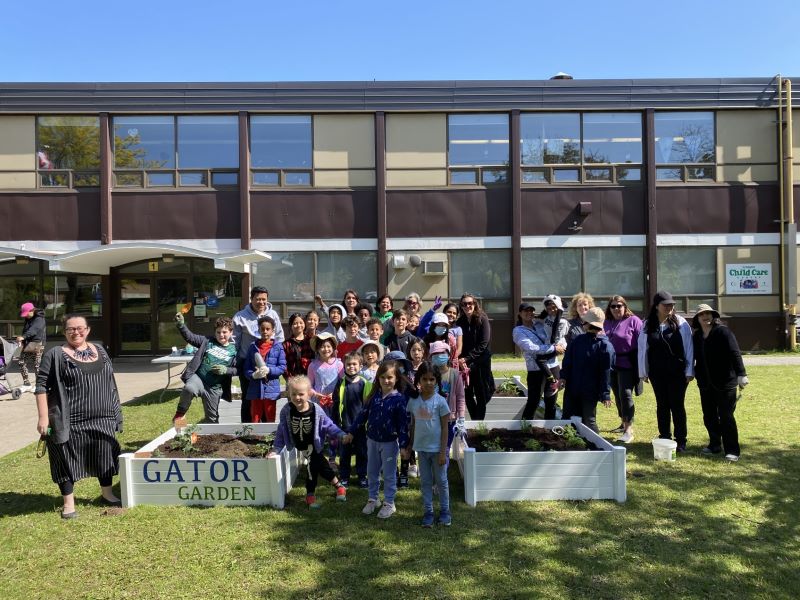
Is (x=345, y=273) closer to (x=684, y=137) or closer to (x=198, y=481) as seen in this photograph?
(x=684, y=137)

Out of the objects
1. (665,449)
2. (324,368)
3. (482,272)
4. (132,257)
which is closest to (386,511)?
(324,368)

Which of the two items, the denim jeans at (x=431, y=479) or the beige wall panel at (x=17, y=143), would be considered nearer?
the denim jeans at (x=431, y=479)

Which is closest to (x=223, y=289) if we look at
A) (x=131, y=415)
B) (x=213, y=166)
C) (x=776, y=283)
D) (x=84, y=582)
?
(x=213, y=166)

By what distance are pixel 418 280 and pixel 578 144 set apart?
5800 millimetres


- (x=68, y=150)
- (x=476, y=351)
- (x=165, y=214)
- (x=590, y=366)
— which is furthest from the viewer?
(x=68, y=150)

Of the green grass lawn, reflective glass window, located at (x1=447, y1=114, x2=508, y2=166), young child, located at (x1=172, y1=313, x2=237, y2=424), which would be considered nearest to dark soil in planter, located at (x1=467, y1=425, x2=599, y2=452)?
the green grass lawn

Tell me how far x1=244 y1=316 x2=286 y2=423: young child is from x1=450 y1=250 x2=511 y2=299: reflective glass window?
948 cm

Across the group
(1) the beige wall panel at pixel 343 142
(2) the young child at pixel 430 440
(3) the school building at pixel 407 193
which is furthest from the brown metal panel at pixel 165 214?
(2) the young child at pixel 430 440

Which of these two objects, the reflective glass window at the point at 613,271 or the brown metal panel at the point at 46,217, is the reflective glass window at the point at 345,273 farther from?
the brown metal panel at the point at 46,217

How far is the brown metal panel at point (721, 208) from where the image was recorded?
50.2 feet

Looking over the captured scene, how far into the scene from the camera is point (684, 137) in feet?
51.0

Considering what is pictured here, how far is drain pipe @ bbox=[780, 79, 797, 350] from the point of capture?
14992 millimetres

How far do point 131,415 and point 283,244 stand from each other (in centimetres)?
732

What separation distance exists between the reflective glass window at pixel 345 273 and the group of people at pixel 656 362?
28.6 feet
